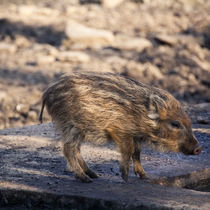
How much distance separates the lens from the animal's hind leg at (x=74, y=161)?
4980 millimetres

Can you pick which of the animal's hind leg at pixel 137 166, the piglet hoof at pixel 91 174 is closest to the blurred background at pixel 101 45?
the piglet hoof at pixel 91 174

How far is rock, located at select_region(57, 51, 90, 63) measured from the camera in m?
12.0

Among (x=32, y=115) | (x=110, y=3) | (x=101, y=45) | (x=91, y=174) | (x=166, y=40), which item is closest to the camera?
(x=91, y=174)

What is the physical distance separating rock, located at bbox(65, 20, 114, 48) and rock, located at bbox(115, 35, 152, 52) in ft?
0.86

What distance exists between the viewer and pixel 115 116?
15.8 ft

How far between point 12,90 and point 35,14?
14.9 ft

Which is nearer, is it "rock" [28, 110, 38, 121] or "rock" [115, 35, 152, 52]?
"rock" [28, 110, 38, 121]

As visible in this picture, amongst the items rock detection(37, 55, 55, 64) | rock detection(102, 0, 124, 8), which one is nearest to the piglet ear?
rock detection(37, 55, 55, 64)

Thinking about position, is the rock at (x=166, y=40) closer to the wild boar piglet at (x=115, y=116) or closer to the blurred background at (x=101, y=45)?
the blurred background at (x=101, y=45)

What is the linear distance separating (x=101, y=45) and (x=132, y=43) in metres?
0.84

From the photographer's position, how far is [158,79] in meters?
11.7

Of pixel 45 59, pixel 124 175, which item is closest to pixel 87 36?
pixel 45 59

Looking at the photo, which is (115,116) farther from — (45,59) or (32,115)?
(45,59)

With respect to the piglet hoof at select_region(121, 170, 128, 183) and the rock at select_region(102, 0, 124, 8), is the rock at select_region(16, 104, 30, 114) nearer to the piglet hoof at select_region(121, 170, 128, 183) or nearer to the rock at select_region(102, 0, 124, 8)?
the piglet hoof at select_region(121, 170, 128, 183)
